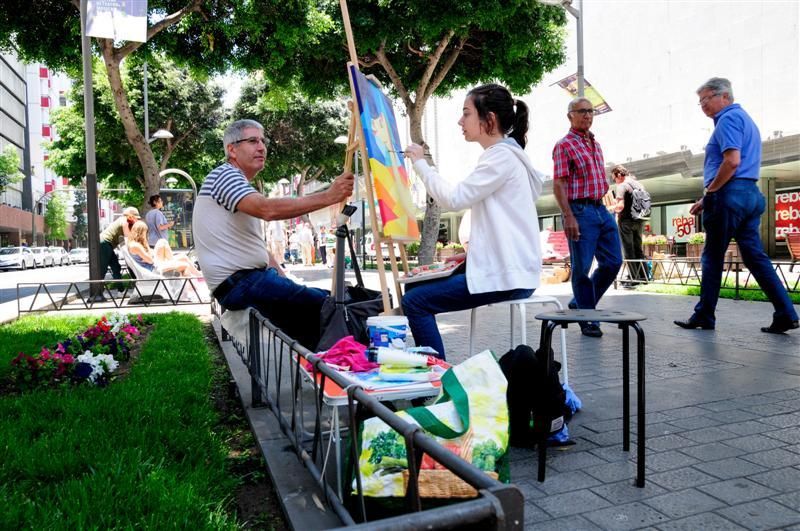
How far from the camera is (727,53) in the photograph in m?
20.5

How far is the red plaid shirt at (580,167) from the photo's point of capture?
5578mm

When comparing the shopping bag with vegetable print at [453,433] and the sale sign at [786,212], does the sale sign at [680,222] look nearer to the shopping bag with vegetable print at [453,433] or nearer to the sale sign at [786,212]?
the sale sign at [786,212]

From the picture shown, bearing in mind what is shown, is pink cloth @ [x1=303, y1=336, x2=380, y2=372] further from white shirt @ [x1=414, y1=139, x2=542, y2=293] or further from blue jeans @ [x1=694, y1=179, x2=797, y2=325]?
blue jeans @ [x1=694, y1=179, x2=797, y2=325]

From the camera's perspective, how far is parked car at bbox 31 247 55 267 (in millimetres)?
47206

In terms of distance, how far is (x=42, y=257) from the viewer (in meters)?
48.7

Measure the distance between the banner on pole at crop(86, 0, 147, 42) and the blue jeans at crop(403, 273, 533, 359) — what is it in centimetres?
859

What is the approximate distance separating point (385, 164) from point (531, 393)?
73.2 inches

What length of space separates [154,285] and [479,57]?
36.5ft

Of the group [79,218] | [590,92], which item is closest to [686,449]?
[590,92]

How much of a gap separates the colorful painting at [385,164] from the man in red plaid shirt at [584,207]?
5.92 ft

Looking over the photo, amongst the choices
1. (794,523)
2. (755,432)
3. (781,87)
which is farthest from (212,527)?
(781,87)

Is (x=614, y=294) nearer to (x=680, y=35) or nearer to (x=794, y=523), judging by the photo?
(x=794, y=523)

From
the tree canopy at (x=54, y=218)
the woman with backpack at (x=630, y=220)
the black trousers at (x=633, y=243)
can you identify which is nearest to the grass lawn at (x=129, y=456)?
the woman with backpack at (x=630, y=220)

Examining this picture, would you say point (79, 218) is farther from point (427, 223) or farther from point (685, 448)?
point (685, 448)
